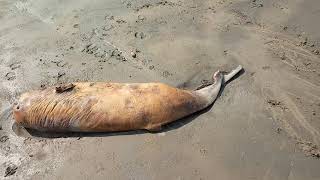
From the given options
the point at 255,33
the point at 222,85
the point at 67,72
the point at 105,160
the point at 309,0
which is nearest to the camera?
the point at 105,160

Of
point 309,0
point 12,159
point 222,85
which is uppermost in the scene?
point 309,0

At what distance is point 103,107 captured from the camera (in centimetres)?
562

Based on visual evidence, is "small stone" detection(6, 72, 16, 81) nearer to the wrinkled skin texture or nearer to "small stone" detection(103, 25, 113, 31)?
the wrinkled skin texture

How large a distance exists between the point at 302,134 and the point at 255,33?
2318 mm

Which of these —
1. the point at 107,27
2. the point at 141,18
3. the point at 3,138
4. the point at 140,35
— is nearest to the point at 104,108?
the point at 3,138

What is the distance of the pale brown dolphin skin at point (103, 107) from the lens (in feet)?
18.4

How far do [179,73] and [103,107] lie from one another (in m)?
1.57

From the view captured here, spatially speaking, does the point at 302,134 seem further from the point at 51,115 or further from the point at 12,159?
the point at 12,159

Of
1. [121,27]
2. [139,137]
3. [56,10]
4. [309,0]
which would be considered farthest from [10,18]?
[309,0]

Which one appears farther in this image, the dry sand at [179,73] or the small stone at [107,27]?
the small stone at [107,27]

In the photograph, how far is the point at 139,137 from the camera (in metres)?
5.73

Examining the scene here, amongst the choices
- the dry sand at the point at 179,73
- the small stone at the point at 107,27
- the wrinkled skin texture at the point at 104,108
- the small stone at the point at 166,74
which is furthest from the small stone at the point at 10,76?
the small stone at the point at 166,74

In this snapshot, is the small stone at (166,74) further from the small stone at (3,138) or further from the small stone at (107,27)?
the small stone at (3,138)

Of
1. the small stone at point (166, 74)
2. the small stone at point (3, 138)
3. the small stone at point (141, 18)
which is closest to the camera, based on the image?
the small stone at point (3, 138)
